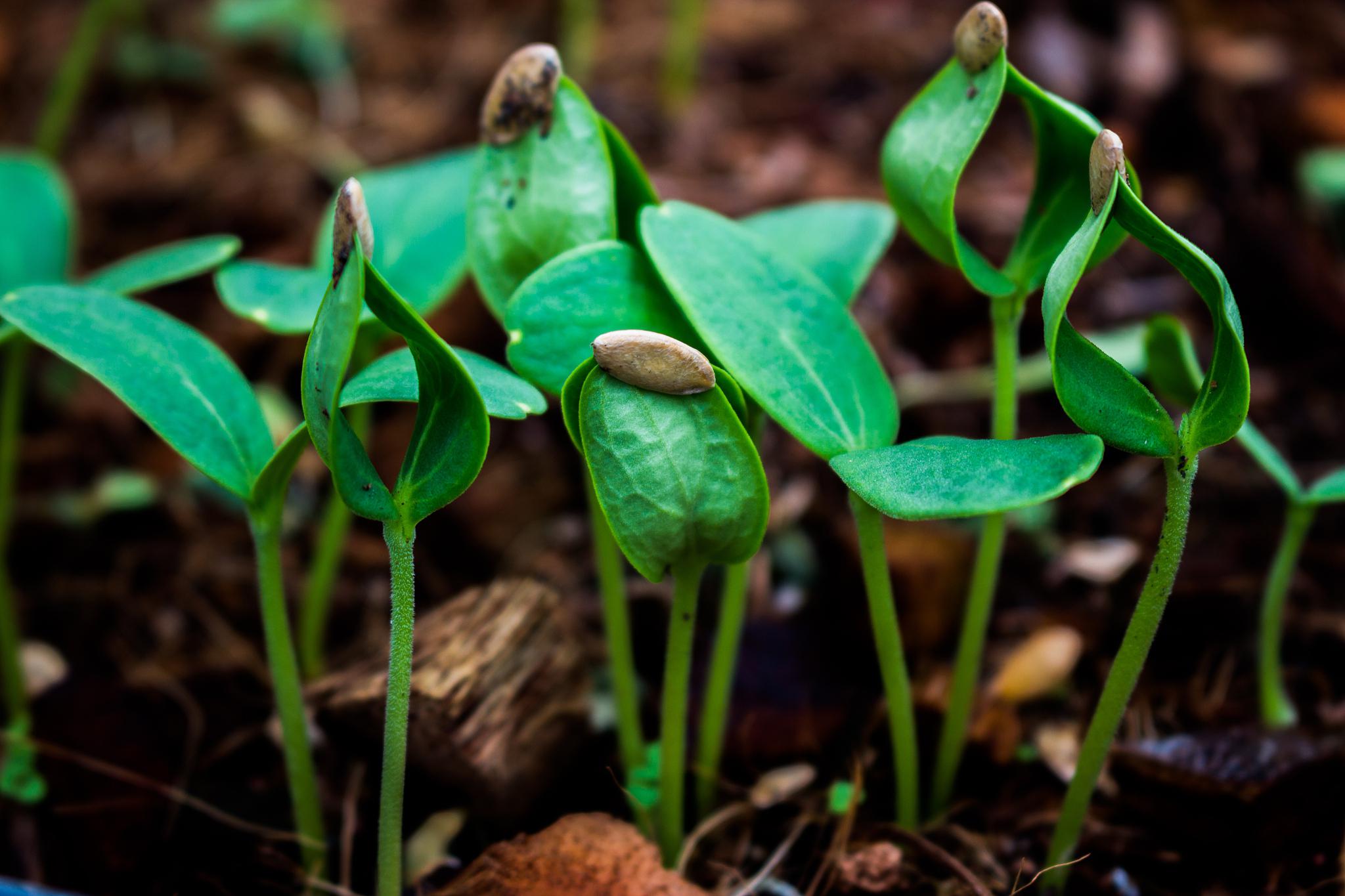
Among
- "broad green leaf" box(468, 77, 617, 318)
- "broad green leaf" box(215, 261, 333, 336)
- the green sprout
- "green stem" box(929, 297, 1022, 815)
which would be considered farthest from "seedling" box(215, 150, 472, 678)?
"green stem" box(929, 297, 1022, 815)

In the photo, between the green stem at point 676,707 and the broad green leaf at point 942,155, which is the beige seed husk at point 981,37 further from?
the green stem at point 676,707

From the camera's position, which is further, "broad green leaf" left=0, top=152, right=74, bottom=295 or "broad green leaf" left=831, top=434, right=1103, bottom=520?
"broad green leaf" left=0, top=152, right=74, bottom=295

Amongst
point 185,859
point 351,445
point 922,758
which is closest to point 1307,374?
point 922,758

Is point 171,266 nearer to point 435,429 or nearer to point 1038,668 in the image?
point 435,429

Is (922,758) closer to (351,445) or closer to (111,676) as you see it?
(351,445)

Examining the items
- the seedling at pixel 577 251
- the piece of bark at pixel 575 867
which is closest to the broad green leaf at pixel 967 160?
the seedling at pixel 577 251

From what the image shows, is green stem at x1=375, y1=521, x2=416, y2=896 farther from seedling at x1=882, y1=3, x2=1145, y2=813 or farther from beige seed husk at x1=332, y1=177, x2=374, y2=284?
seedling at x1=882, y1=3, x2=1145, y2=813
